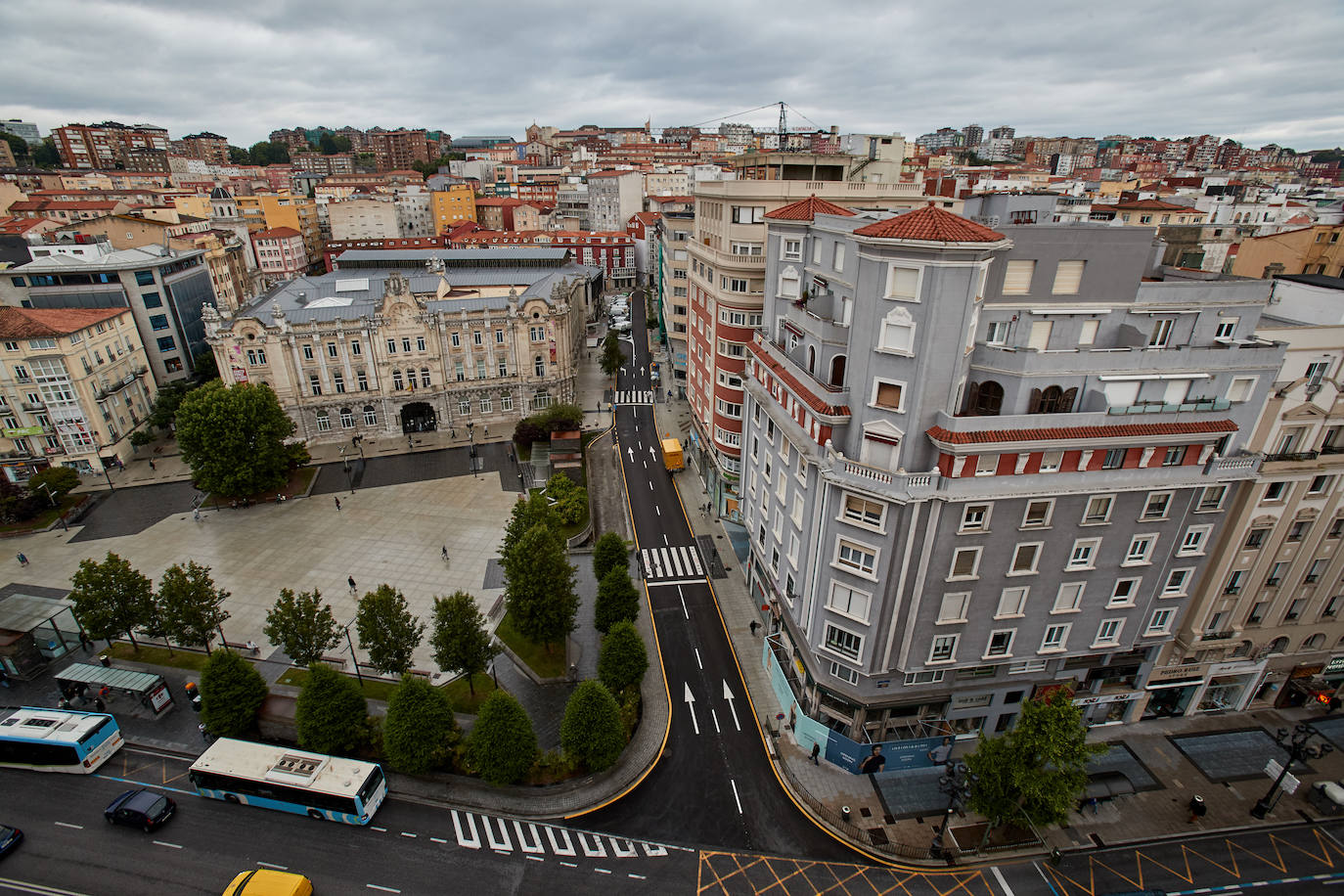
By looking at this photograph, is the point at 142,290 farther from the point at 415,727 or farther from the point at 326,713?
the point at 415,727

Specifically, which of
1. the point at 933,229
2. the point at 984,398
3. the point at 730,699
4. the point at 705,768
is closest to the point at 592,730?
the point at 705,768

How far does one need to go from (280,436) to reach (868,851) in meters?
65.6

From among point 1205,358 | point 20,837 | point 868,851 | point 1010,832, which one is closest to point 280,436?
point 20,837

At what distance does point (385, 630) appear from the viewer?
40.4 m

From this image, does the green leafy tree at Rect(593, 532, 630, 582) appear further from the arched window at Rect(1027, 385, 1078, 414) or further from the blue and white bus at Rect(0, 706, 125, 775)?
the blue and white bus at Rect(0, 706, 125, 775)

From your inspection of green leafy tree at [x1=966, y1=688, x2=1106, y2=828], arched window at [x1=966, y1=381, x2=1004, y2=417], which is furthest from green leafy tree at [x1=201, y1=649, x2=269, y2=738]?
arched window at [x1=966, y1=381, x2=1004, y2=417]

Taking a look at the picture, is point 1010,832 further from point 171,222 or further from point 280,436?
point 171,222

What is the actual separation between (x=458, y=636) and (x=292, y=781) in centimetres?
1103

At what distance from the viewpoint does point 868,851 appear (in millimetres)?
33438

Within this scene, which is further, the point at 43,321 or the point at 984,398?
the point at 43,321

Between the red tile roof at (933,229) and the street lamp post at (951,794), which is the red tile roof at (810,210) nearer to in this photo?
the red tile roof at (933,229)

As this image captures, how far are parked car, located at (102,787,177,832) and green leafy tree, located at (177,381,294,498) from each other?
1364 inches

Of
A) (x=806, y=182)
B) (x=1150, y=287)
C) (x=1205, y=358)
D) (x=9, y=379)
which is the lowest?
(x=9, y=379)

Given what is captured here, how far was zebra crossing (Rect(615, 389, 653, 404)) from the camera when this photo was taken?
9512cm
